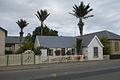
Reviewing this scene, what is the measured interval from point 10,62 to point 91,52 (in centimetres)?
1670

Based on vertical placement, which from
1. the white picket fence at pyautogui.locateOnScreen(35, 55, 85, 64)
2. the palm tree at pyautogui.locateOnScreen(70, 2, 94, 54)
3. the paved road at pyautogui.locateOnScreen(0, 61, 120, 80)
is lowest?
the paved road at pyautogui.locateOnScreen(0, 61, 120, 80)

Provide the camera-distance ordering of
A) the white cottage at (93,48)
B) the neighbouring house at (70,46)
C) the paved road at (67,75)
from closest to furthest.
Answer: the paved road at (67,75)
the neighbouring house at (70,46)
the white cottage at (93,48)

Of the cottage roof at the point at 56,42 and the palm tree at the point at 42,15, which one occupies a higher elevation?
the palm tree at the point at 42,15

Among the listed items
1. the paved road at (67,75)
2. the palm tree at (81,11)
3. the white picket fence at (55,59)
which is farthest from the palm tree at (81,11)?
the paved road at (67,75)

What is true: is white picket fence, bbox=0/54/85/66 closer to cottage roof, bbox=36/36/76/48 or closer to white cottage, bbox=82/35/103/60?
cottage roof, bbox=36/36/76/48

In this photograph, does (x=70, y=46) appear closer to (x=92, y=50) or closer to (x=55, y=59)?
(x=92, y=50)

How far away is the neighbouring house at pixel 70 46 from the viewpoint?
35.0 m

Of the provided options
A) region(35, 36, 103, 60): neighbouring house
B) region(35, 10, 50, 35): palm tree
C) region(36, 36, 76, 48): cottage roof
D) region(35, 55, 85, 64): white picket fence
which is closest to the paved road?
region(35, 55, 85, 64): white picket fence

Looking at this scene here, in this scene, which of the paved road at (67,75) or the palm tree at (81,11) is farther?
the palm tree at (81,11)

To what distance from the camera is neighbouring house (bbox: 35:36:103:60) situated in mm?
34981

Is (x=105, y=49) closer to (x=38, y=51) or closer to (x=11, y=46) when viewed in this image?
(x=38, y=51)

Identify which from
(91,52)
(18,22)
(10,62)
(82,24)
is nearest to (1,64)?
(10,62)

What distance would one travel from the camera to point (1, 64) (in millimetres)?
24312

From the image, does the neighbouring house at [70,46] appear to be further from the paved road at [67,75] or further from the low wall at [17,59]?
the paved road at [67,75]
